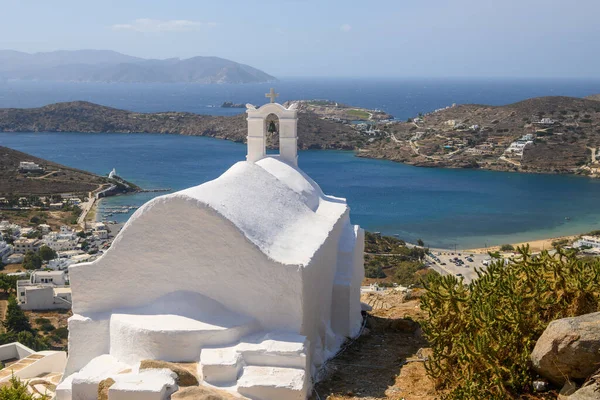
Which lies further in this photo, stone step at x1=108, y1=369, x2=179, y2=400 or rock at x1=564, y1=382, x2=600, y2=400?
stone step at x1=108, y1=369, x2=179, y2=400

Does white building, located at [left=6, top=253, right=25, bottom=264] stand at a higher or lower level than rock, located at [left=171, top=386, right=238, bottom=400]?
lower

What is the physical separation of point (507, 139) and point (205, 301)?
8103 cm

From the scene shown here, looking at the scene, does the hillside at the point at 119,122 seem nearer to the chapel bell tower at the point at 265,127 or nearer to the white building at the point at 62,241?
the white building at the point at 62,241

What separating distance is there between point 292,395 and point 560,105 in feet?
308

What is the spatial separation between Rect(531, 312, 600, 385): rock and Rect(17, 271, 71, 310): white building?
25.7 meters

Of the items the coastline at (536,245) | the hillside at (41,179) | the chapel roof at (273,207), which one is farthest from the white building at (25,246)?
the chapel roof at (273,207)

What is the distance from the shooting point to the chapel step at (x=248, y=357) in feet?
27.3

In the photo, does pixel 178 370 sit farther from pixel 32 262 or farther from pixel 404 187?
pixel 404 187

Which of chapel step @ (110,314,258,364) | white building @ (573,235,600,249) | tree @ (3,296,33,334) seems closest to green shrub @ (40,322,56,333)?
tree @ (3,296,33,334)

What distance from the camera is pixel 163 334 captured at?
871cm

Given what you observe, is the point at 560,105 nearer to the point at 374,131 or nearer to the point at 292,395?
the point at 374,131

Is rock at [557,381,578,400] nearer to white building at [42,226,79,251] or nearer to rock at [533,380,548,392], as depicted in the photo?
rock at [533,380,548,392]

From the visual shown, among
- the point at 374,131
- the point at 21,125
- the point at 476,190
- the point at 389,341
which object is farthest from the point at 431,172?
the point at 21,125

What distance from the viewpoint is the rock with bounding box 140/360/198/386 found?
8180 millimetres
